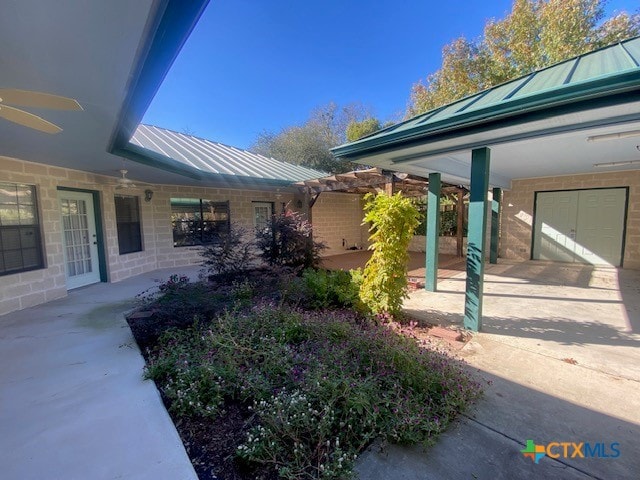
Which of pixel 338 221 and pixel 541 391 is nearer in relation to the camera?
pixel 541 391

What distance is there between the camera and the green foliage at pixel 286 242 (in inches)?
252

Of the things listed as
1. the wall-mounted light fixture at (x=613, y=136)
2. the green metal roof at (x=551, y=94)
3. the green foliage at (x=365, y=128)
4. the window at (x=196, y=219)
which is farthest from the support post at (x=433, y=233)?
the green foliage at (x=365, y=128)

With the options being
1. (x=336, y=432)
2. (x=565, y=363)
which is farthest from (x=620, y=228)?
(x=336, y=432)

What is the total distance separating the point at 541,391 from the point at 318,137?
19.4 meters

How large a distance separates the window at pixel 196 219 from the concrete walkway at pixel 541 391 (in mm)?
6618

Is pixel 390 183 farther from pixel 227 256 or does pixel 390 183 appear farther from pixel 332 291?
pixel 227 256

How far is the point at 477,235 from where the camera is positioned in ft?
12.2

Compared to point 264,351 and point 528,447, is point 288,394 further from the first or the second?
point 528,447

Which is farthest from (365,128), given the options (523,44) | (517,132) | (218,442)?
(218,442)

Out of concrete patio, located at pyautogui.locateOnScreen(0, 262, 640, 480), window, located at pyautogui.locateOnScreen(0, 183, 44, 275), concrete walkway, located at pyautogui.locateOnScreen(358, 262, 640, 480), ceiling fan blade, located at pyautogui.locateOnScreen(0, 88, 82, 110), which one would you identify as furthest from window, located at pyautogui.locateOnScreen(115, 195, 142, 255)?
concrete walkway, located at pyautogui.locateOnScreen(358, 262, 640, 480)

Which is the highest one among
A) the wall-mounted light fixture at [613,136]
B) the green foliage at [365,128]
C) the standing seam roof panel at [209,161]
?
the green foliage at [365,128]

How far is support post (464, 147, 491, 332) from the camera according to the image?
12.0 ft

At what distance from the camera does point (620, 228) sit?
297 inches

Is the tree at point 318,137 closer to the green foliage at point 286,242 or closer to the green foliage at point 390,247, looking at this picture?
the green foliage at point 286,242
